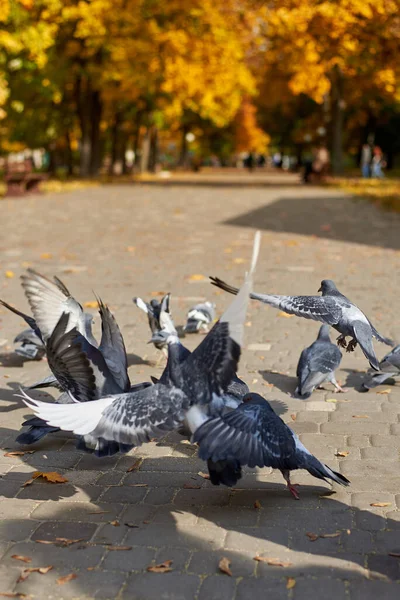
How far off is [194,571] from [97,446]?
0.96m

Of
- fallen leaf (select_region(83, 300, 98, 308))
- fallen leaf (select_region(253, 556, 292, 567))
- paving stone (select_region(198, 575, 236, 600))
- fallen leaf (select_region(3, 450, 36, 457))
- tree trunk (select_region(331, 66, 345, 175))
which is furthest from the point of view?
tree trunk (select_region(331, 66, 345, 175))

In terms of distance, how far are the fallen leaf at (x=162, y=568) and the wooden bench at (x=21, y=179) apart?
90.3 feet

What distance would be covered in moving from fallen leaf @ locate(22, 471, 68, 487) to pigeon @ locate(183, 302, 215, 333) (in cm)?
357

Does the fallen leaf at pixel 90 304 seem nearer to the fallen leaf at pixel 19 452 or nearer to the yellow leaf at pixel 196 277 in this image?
the yellow leaf at pixel 196 277

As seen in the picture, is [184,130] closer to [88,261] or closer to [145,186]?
[145,186]

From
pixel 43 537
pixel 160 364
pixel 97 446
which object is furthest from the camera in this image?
pixel 160 364

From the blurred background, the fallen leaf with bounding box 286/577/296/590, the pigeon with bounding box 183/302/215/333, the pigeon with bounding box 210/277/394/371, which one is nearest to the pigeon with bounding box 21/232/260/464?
the fallen leaf with bounding box 286/577/296/590

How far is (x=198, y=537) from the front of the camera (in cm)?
438

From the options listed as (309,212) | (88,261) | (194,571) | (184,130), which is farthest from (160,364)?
(184,130)

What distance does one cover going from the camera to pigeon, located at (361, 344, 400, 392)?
22.2ft

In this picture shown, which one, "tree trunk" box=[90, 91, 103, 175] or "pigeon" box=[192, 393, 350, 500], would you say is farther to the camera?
"tree trunk" box=[90, 91, 103, 175]

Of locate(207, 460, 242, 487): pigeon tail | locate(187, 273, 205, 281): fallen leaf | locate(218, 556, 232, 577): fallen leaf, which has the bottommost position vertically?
locate(187, 273, 205, 281): fallen leaf

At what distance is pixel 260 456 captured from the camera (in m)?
4.49

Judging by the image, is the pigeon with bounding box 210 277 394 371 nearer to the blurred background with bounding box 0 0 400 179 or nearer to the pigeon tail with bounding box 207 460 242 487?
the pigeon tail with bounding box 207 460 242 487
